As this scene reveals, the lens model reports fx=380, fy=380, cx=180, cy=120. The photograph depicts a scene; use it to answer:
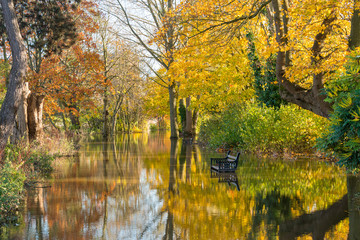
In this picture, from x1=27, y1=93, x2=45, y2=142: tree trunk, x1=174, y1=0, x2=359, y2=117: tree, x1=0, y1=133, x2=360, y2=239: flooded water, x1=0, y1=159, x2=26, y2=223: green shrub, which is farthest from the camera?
x1=27, y1=93, x2=45, y2=142: tree trunk

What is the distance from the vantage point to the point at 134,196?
10.7 meters

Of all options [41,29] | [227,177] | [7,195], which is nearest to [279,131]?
[227,177]

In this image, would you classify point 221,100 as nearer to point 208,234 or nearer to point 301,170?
point 301,170

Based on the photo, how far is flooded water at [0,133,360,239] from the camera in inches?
286

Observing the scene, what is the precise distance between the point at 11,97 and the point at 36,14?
7.37 meters

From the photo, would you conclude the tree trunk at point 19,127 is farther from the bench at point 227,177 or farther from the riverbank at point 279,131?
the riverbank at point 279,131

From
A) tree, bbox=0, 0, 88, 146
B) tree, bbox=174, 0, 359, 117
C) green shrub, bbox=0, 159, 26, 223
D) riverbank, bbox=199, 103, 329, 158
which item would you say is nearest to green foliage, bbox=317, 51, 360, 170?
tree, bbox=174, 0, 359, 117

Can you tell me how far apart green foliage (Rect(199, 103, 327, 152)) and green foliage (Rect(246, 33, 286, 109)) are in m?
0.68

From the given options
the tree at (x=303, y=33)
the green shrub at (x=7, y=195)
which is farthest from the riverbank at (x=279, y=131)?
the green shrub at (x=7, y=195)

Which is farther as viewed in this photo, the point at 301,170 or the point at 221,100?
the point at 221,100

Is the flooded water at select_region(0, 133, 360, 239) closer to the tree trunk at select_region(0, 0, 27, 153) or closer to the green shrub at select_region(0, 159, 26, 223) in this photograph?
the green shrub at select_region(0, 159, 26, 223)

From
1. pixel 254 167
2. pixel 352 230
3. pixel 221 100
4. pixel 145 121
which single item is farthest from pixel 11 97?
pixel 145 121

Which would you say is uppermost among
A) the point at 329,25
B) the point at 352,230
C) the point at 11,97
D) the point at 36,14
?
the point at 36,14

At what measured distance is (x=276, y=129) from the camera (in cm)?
1991
